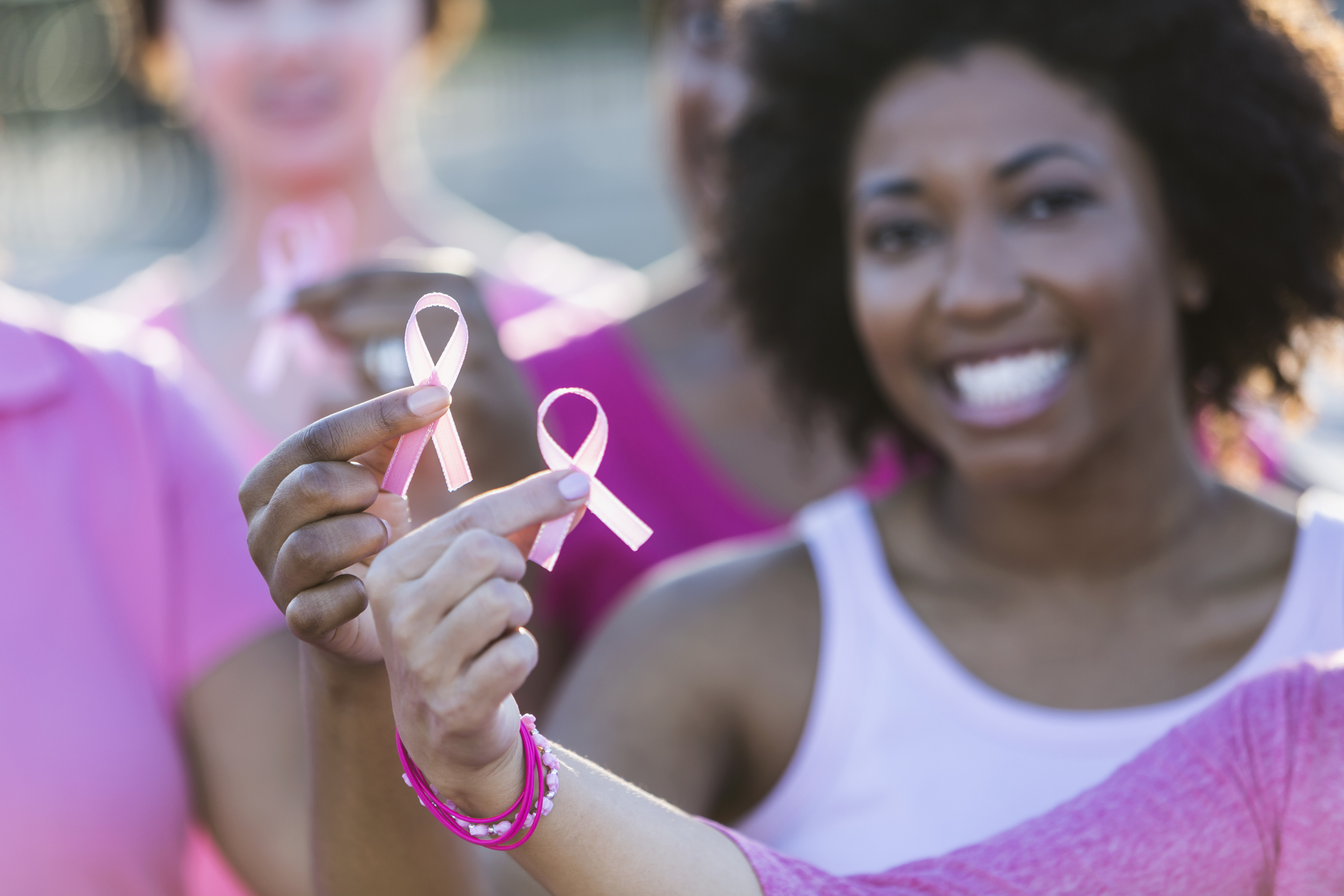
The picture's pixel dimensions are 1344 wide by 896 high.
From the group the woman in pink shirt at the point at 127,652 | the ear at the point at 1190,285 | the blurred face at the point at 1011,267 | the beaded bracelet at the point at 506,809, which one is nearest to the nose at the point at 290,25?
the woman in pink shirt at the point at 127,652

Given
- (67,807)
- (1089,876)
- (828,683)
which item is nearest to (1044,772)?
(828,683)

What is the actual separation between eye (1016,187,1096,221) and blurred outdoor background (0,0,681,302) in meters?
9.06

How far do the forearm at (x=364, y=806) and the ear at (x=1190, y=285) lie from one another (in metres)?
Result: 1.36

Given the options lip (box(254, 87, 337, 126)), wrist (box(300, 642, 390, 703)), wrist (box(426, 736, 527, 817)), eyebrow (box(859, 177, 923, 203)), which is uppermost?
eyebrow (box(859, 177, 923, 203))

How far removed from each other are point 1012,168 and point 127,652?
4.21 feet

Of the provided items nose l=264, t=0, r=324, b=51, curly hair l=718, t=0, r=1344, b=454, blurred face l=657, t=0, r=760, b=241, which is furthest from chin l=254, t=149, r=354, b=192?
curly hair l=718, t=0, r=1344, b=454

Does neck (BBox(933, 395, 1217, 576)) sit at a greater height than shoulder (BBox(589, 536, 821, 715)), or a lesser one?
greater

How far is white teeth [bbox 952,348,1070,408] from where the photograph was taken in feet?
6.82

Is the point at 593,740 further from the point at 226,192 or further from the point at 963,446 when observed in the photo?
the point at 226,192

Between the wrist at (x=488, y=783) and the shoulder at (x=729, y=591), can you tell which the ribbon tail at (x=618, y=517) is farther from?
the shoulder at (x=729, y=591)

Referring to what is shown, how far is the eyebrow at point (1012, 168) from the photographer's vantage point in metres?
2.06

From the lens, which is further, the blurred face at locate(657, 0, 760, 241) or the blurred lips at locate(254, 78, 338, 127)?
the blurred lips at locate(254, 78, 338, 127)

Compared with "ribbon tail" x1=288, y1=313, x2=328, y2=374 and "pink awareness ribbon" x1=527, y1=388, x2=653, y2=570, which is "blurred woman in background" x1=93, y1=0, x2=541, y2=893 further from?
"pink awareness ribbon" x1=527, y1=388, x2=653, y2=570

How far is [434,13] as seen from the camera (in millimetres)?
3604
